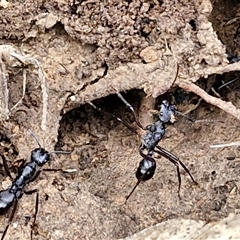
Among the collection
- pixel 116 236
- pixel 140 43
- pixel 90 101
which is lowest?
pixel 116 236

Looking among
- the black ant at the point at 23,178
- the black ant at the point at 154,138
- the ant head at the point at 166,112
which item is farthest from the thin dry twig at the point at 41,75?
the ant head at the point at 166,112

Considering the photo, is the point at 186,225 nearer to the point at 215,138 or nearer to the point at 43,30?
the point at 215,138

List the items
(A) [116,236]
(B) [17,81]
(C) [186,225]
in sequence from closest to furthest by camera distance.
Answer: (C) [186,225]
(A) [116,236]
(B) [17,81]

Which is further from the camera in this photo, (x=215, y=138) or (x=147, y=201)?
(x=215, y=138)

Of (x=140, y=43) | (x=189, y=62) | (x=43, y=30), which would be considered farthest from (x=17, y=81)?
(x=189, y=62)

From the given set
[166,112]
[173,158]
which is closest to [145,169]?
[173,158]

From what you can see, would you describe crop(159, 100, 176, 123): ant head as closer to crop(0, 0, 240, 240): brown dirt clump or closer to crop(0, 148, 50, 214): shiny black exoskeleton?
crop(0, 0, 240, 240): brown dirt clump
